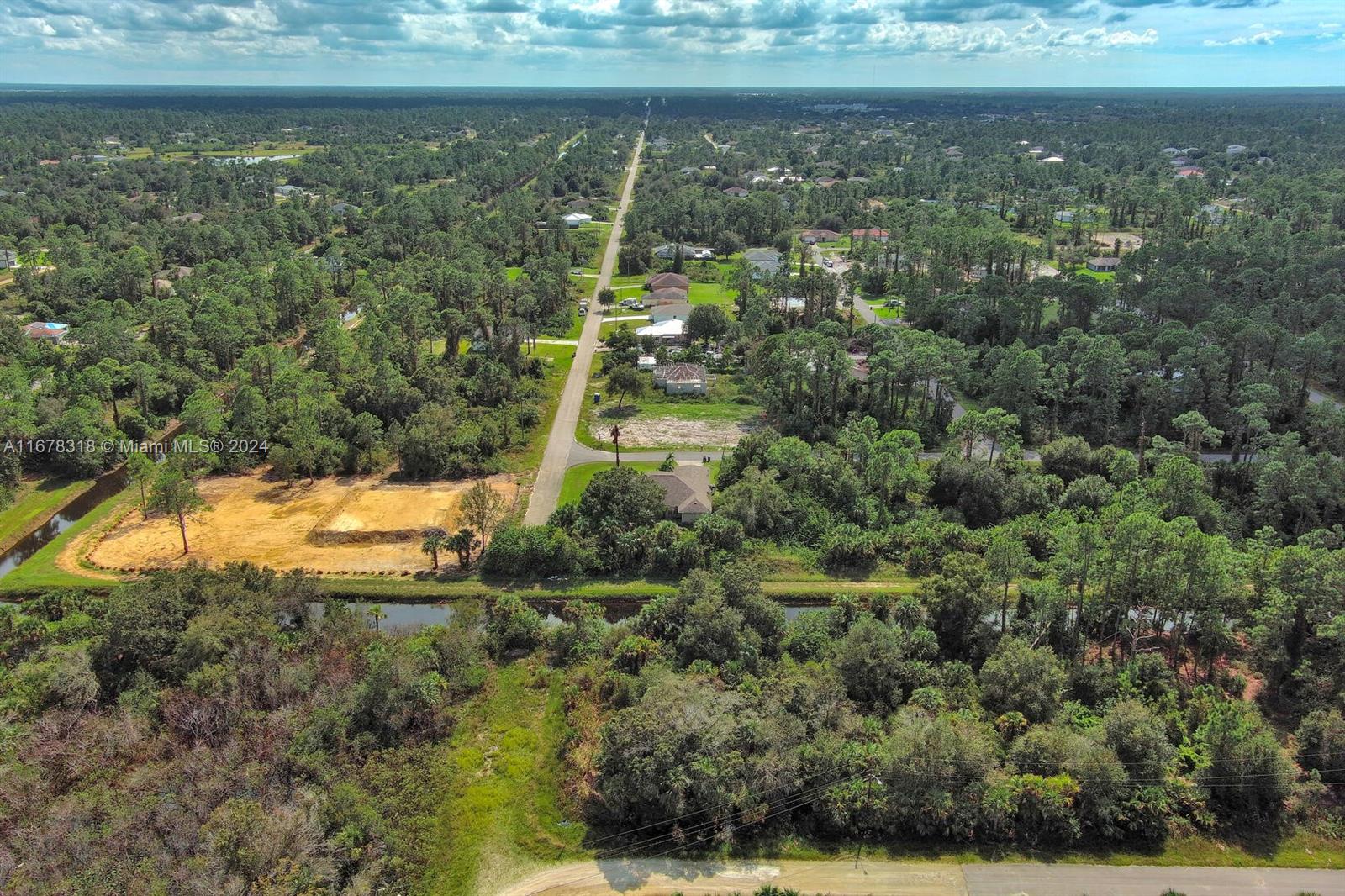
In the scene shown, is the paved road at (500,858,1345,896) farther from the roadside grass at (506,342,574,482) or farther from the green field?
the green field

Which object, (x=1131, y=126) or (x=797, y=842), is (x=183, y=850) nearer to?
(x=797, y=842)

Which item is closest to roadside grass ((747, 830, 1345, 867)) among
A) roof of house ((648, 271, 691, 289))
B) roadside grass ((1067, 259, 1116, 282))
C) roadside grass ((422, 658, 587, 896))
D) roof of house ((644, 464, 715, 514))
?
roadside grass ((422, 658, 587, 896))

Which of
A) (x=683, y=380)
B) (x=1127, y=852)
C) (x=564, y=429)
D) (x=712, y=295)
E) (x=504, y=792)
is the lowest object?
(x=504, y=792)

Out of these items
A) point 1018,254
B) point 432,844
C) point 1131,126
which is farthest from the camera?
point 1131,126

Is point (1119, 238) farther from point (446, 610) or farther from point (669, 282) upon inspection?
point (446, 610)

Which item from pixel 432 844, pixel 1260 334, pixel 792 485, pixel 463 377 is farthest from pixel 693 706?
pixel 1260 334

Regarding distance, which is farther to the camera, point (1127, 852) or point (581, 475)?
point (581, 475)

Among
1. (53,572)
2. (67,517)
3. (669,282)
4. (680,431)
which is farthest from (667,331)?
(53,572)
